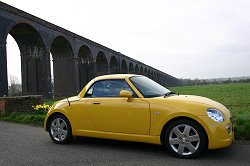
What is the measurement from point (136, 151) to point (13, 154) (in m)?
2.15

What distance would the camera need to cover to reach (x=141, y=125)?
5.32 m

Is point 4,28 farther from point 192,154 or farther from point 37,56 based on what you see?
point 192,154

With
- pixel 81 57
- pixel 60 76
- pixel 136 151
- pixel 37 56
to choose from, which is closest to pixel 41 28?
pixel 37 56

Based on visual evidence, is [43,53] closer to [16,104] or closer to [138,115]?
[16,104]

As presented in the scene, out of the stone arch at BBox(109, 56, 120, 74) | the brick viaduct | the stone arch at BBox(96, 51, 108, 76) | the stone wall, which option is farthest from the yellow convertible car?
the stone arch at BBox(109, 56, 120, 74)

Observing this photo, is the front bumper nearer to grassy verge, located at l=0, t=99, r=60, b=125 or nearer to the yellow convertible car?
the yellow convertible car

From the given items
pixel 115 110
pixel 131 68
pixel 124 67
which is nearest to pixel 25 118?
pixel 115 110

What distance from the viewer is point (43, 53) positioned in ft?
83.8

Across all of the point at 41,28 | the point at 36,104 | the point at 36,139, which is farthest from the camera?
the point at 41,28

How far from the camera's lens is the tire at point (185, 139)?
4852 mm

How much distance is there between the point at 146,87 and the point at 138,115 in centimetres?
70

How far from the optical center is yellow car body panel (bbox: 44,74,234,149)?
15.9 ft

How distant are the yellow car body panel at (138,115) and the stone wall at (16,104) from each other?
5270 mm

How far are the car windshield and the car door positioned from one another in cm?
16
